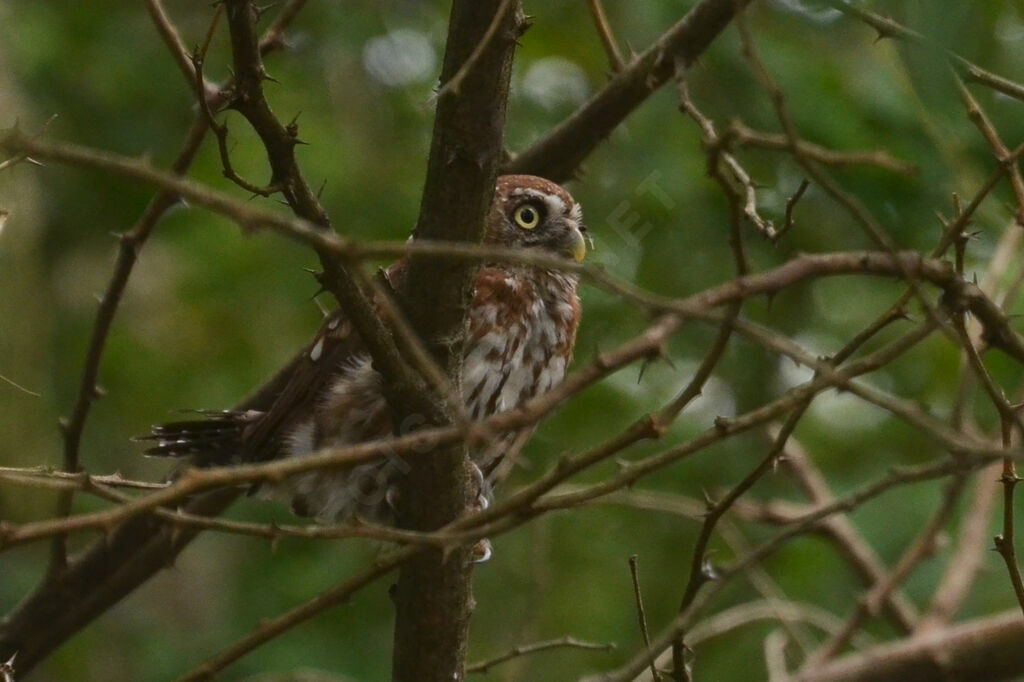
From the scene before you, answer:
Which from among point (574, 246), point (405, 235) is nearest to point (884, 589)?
point (574, 246)

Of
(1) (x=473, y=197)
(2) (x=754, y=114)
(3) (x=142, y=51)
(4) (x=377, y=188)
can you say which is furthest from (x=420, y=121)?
(1) (x=473, y=197)

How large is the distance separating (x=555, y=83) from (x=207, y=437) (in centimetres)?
297

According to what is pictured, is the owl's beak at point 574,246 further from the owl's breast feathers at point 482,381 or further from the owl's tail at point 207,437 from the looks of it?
the owl's tail at point 207,437

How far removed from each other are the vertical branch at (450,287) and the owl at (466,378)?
630mm

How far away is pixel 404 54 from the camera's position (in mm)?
7109

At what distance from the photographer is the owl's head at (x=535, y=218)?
470 centimetres

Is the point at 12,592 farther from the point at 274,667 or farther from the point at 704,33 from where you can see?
the point at 704,33

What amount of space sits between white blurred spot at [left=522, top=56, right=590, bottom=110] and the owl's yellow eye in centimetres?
216

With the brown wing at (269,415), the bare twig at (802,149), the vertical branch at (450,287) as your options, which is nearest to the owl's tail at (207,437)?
the brown wing at (269,415)

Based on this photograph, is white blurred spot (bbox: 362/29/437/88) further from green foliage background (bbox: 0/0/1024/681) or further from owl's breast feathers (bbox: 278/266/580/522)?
owl's breast feathers (bbox: 278/266/580/522)

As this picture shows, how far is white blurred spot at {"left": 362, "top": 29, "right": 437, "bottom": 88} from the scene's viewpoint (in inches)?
277

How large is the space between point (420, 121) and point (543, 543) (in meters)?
3.05

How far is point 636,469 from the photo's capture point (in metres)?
2.64

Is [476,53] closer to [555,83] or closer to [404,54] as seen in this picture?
[555,83]
